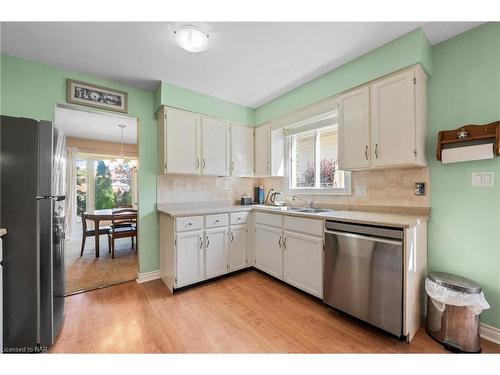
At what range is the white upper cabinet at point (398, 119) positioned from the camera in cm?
170

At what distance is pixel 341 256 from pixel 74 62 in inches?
123

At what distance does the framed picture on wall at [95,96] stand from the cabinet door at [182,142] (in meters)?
0.57

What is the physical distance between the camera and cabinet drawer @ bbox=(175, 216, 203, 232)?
227cm

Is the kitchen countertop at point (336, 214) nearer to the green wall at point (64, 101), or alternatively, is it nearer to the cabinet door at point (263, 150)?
the green wall at point (64, 101)

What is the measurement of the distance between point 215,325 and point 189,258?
31.4 inches

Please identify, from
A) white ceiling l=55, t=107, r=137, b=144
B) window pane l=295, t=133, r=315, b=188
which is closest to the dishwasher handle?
window pane l=295, t=133, r=315, b=188

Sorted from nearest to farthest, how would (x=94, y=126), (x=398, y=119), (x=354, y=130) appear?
1. (x=398, y=119)
2. (x=354, y=130)
3. (x=94, y=126)

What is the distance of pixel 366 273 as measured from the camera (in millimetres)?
1650

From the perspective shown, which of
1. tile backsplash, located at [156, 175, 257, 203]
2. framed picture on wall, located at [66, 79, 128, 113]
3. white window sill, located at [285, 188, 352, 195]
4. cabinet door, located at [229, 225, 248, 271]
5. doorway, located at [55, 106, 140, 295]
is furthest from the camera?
doorway, located at [55, 106, 140, 295]

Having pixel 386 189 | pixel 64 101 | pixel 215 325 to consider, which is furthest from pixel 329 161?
pixel 64 101

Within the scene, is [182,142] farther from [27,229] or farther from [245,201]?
[27,229]

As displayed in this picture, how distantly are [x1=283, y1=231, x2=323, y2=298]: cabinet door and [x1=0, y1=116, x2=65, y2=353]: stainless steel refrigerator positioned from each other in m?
2.02

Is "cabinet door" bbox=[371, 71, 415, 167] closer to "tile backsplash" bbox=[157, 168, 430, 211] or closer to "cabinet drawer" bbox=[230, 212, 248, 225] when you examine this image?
"tile backsplash" bbox=[157, 168, 430, 211]

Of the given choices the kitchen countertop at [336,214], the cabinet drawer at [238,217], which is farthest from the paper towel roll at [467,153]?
the cabinet drawer at [238,217]
